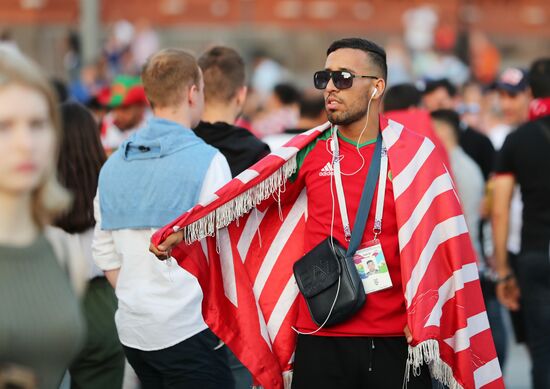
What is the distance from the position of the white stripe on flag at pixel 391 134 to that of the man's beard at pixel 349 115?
0.13 m

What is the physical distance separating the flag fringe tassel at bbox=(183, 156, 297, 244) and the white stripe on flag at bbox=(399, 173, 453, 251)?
62 cm

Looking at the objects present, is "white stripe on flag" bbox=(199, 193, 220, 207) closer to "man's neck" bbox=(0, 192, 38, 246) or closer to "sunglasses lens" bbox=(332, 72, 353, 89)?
"sunglasses lens" bbox=(332, 72, 353, 89)

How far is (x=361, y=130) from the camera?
5520 mm

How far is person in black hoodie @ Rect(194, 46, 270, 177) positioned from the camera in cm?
670

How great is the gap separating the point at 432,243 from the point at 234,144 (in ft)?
5.39

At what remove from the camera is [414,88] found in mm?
8750

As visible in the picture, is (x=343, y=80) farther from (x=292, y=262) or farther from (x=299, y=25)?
(x=299, y=25)

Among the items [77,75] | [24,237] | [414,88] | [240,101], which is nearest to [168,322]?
[240,101]

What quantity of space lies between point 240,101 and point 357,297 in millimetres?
2136

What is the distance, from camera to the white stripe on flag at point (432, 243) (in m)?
5.27

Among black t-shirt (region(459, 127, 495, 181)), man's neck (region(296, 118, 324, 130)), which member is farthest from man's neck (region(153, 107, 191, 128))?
black t-shirt (region(459, 127, 495, 181))

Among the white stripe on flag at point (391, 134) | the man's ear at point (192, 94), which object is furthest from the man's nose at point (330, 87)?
the man's ear at point (192, 94)

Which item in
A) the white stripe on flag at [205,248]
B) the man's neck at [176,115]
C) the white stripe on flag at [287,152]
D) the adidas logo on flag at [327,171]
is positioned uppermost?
the man's neck at [176,115]

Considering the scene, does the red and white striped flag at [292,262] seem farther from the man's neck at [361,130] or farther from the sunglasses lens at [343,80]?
the sunglasses lens at [343,80]
